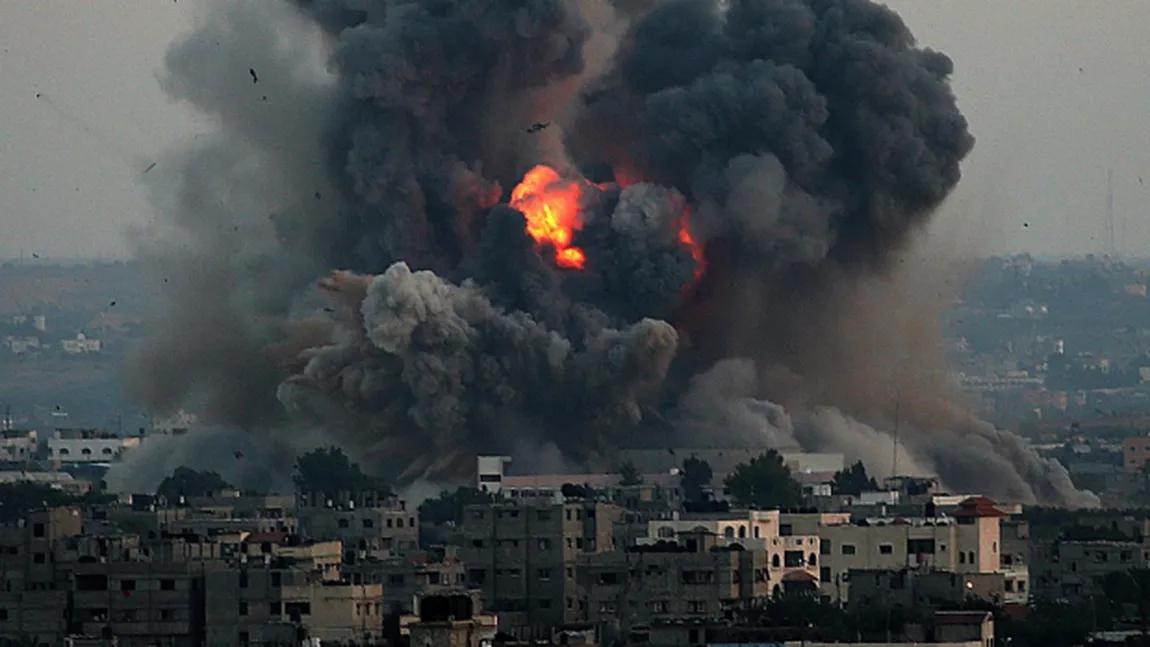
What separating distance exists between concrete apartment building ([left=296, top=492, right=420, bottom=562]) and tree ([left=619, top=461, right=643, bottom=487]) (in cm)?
900

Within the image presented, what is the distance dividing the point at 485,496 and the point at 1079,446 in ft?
161

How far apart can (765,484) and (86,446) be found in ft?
158

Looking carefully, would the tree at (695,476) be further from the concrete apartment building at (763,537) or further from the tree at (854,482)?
the concrete apartment building at (763,537)

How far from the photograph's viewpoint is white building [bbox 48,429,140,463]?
134 metres

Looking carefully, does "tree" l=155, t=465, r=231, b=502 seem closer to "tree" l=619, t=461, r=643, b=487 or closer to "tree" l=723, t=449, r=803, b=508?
"tree" l=619, t=461, r=643, b=487

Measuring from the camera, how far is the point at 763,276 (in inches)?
4203

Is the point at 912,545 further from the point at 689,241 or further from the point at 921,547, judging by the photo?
the point at 689,241

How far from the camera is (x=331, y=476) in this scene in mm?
95875

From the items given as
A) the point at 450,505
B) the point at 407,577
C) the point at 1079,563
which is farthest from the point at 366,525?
the point at 407,577

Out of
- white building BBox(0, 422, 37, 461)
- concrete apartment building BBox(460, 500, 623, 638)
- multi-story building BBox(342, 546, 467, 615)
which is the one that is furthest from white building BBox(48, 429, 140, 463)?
multi-story building BBox(342, 546, 467, 615)

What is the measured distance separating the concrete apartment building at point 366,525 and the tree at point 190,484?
27.7 ft

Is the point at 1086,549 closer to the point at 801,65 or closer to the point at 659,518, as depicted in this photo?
the point at 659,518

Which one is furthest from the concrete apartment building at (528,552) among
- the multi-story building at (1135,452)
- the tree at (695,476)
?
the multi-story building at (1135,452)

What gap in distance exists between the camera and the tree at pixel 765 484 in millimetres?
88812
